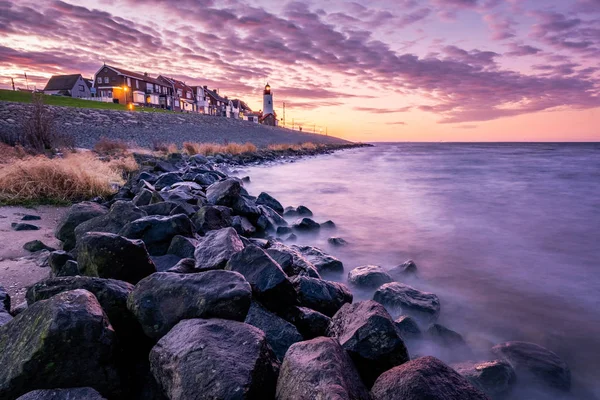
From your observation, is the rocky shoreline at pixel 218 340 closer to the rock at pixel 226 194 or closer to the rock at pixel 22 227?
the rock at pixel 22 227

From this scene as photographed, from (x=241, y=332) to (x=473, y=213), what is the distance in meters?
10.4

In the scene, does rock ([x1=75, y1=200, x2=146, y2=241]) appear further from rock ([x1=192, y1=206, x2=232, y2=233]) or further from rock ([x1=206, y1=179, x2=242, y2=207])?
rock ([x1=206, y1=179, x2=242, y2=207])

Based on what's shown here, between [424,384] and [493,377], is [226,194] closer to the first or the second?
[493,377]

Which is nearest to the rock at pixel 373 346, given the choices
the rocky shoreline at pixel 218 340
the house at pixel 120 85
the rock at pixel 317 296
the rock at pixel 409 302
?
the rocky shoreline at pixel 218 340

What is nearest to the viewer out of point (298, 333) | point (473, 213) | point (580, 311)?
point (298, 333)

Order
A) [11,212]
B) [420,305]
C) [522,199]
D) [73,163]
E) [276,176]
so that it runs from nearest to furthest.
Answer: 1. [420,305]
2. [11,212]
3. [73,163]
4. [522,199]
5. [276,176]

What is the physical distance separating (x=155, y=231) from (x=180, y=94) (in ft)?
265

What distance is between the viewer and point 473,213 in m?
10.9

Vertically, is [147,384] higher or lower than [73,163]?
lower

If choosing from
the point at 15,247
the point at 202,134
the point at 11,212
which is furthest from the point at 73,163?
the point at 202,134

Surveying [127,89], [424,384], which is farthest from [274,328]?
[127,89]

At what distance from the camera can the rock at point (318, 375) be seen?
5.87 feet

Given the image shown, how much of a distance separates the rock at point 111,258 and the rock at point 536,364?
3.49 m

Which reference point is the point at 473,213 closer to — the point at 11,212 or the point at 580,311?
the point at 580,311
